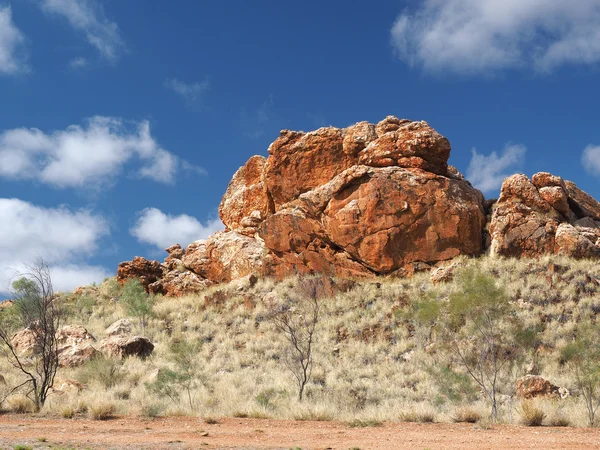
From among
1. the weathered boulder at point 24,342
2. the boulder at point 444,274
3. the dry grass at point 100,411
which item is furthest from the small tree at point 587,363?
the weathered boulder at point 24,342

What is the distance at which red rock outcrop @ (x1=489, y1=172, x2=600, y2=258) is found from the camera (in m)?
28.2

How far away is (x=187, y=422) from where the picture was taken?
13.2 metres

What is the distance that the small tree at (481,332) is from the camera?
16.6m

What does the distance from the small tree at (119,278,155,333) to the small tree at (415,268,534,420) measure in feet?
46.9

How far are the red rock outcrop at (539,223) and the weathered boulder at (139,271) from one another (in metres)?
21.5

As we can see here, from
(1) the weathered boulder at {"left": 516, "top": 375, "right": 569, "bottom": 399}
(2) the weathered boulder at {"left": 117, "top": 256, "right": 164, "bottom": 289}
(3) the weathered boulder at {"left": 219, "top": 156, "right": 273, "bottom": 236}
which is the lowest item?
(1) the weathered boulder at {"left": 516, "top": 375, "right": 569, "bottom": 399}

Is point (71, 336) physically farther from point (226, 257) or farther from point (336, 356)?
point (226, 257)

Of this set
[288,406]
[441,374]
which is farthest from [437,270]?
[288,406]

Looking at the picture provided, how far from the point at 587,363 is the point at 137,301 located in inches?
888

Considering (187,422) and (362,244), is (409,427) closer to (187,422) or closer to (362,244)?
(187,422)

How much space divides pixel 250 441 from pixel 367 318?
1618 cm

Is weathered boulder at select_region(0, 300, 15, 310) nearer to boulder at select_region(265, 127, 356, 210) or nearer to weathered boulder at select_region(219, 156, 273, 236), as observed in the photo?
weathered boulder at select_region(219, 156, 273, 236)

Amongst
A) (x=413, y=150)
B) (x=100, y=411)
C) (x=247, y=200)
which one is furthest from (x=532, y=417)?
(x=247, y=200)

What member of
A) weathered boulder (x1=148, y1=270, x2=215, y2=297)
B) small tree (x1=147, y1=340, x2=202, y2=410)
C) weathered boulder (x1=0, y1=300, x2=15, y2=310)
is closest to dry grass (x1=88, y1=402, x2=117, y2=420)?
small tree (x1=147, y1=340, x2=202, y2=410)
